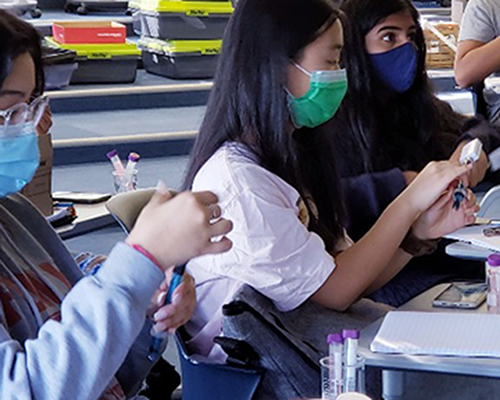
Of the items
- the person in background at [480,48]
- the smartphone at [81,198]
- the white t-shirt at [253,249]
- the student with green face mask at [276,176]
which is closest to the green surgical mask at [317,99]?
the student with green face mask at [276,176]

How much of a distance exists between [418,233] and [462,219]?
0.32ft

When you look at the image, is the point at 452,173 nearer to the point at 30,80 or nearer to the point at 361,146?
the point at 361,146

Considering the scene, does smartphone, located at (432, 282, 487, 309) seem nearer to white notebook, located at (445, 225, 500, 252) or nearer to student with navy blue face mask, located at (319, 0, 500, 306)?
white notebook, located at (445, 225, 500, 252)

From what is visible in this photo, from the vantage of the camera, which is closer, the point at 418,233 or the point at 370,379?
the point at 370,379

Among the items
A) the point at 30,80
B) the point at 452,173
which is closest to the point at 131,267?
the point at 30,80

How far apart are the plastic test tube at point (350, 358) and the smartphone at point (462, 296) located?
0.42 metres

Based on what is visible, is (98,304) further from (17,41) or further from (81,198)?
(81,198)

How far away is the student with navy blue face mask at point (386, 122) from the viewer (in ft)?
8.15

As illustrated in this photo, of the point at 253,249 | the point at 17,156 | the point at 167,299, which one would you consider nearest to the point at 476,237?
the point at 253,249

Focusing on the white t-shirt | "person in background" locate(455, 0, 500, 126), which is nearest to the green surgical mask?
the white t-shirt

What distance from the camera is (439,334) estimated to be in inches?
63.7

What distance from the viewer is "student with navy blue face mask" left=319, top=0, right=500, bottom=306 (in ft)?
8.15

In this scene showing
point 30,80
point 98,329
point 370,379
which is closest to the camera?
point 98,329

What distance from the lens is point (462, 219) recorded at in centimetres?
204
